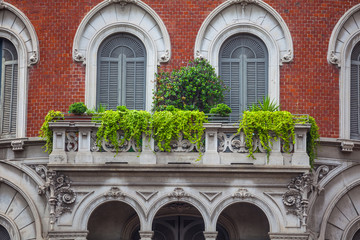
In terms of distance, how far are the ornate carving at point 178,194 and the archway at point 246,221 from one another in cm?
229

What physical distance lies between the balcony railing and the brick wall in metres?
2.50

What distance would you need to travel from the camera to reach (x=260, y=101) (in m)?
35.7

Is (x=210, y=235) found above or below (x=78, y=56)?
below

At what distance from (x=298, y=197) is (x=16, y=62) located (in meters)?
10.2

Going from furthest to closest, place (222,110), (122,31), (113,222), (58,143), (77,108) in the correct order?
(122,31)
(113,222)
(77,108)
(222,110)
(58,143)

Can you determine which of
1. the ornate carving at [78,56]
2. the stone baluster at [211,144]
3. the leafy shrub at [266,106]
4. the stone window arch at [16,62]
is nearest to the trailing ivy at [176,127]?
the stone baluster at [211,144]

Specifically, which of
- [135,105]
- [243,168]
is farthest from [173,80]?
[243,168]

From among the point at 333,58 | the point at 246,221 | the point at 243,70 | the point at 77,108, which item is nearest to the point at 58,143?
the point at 77,108

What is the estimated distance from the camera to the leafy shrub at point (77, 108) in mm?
34344

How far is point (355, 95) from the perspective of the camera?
36.2m

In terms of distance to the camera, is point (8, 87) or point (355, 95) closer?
point (355, 95)

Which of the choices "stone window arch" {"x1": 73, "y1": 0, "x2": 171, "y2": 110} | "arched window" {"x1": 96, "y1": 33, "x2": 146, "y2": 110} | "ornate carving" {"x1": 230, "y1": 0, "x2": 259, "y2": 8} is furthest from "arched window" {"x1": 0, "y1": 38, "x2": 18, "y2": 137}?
"ornate carving" {"x1": 230, "y1": 0, "x2": 259, "y2": 8}

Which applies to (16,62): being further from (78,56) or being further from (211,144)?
(211,144)

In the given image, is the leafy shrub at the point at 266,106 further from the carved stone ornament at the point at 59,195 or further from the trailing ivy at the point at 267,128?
the carved stone ornament at the point at 59,195
